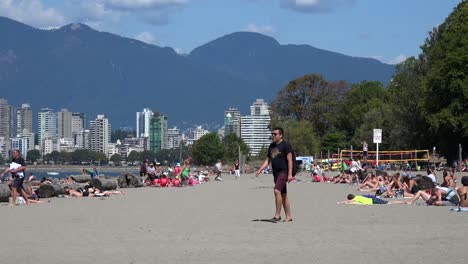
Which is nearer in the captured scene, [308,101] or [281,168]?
[281,168]

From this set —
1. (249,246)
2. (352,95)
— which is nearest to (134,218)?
(249,246)

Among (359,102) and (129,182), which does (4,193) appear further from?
(359,102)

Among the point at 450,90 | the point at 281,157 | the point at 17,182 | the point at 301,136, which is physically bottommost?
the point at 17,182

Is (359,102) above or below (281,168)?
above

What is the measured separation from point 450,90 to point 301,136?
1130 inches

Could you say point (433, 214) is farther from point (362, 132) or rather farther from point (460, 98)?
point (362, 132)

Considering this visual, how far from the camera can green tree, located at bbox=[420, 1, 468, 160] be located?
5434 centimetres

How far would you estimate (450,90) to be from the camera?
55.1 metres

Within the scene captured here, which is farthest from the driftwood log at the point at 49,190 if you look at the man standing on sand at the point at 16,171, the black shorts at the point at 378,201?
the black shorts at the point at 378,201

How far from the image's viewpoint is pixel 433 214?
16734 millimetres

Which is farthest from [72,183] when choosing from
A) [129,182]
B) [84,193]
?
[129,182]

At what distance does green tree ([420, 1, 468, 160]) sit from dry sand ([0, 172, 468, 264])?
37367 millimetres

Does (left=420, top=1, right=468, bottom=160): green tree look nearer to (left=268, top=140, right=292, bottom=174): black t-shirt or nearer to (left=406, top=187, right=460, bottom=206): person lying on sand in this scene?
(left=406, top=187, right=460, bottom=206): person lying on sand

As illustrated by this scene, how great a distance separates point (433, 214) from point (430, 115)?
42.3 metres
